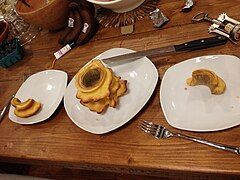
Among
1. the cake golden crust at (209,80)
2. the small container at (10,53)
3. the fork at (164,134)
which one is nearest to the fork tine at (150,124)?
the fork at (164,134)

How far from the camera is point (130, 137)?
840 mm

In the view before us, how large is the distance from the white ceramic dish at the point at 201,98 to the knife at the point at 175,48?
63mm

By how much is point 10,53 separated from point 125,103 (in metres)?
0.64

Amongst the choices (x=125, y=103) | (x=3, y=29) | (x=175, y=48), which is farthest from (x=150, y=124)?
(x=3, y=29)

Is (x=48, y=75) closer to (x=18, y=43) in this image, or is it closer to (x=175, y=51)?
(x=18, y=43)

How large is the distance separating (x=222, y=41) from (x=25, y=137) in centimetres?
68

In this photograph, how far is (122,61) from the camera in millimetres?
1005

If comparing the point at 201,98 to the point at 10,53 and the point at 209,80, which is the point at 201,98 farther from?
the point at 10,53

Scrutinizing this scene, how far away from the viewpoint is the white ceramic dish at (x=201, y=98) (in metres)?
0.75

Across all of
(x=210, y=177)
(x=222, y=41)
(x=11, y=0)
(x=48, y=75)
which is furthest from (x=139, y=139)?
(x=11, y=0)

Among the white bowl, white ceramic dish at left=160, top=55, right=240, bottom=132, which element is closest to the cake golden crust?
white ceramic dish at left=160, top=55, right=240, bottom=132

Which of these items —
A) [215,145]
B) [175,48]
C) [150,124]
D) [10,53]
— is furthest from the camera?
[10,53]

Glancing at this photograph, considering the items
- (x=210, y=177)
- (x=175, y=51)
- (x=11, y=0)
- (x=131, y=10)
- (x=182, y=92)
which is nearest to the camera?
(x=210, y=177)

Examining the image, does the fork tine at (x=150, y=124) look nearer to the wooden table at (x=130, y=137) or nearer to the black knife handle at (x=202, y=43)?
the wooden table at (x=130, y=137)
